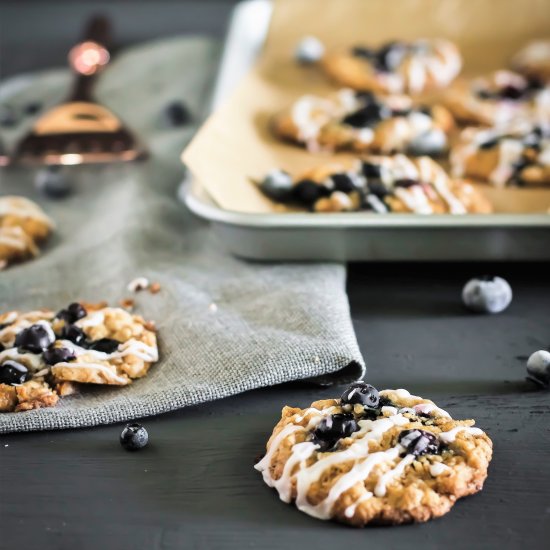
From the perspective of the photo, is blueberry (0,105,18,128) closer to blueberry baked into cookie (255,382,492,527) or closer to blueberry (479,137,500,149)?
blueberry (479,137,500,149)

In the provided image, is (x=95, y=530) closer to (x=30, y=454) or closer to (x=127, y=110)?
(x=30, y=454)

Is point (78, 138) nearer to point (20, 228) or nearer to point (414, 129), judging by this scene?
point (20, 228)

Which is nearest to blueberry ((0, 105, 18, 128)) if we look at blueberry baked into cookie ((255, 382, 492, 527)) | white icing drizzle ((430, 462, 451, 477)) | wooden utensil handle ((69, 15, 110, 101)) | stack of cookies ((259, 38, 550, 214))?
wooden utensil handle ((69, 15, 110, 101))

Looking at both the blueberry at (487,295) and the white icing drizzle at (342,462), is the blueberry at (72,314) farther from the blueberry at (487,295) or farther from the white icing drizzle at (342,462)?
the blueberry at (487,295)

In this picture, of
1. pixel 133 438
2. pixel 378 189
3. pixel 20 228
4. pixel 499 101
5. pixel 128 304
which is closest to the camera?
pixel 133 438

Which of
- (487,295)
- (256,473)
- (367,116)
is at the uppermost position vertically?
(367,116)

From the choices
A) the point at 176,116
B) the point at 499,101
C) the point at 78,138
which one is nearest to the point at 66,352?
the point at 78,138

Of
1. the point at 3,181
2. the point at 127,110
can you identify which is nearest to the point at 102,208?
the point at 3,181
